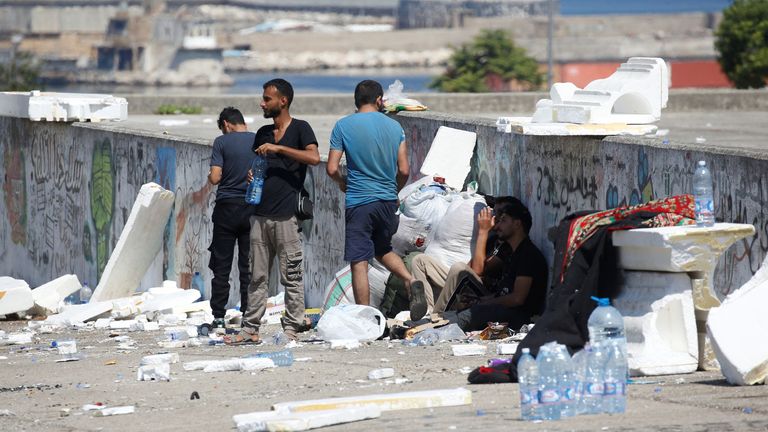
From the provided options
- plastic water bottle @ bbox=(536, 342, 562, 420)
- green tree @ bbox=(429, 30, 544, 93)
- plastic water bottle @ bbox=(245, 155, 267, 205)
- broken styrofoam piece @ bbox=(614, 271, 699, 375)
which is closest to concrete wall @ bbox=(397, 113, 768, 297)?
broken styrofoam piece @ bbox=(614, 271, 699, 375)

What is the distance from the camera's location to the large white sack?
980cm

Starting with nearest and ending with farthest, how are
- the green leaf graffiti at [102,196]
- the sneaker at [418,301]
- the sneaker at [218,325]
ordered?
the sneaker at [418,301], the sneaker at [218,325], the green leaf graffiti at [102,196]

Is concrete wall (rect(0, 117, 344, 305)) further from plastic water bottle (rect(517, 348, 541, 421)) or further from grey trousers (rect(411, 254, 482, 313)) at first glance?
plastic water bottle (rect(517, 348, 541, 421))

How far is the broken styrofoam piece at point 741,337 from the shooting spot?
6.67m

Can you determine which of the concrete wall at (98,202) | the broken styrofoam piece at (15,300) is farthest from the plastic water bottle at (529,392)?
the broken styrofoam piece at (15,300)

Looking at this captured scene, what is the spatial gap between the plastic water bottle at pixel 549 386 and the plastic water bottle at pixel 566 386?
0.02 m

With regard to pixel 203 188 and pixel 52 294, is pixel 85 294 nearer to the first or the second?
pixel 52 294

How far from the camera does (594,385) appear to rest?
20.3 feet

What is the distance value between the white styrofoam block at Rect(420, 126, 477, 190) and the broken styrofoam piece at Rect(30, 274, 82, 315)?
4.59 m

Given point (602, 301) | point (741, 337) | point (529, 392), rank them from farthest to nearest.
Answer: point (602, 301)
point (741, 337)
point (529, 392)

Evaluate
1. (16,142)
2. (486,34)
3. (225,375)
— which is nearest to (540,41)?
(486,34)

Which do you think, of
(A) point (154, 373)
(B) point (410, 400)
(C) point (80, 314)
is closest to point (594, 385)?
(B) point (410, 400)

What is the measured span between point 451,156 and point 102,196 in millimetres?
5753

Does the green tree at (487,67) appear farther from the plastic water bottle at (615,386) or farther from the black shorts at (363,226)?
the plastic water bottle at (615,386)
